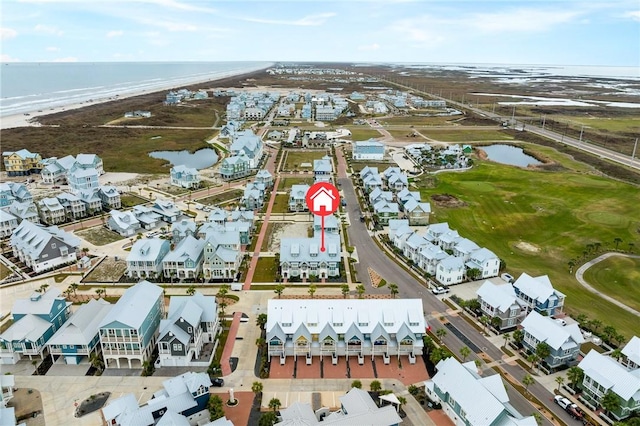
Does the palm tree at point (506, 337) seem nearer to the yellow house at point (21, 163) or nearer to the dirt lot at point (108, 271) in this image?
the dirt lot at point (108, 271)

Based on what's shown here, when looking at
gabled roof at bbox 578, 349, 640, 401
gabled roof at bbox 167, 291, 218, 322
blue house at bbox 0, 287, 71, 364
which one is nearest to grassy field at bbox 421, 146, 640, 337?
gabled roof at bbox 578, 349, 640, 401

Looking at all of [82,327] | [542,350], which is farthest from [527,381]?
[82,327]

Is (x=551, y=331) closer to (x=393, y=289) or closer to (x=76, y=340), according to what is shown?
(x=393, y=289)

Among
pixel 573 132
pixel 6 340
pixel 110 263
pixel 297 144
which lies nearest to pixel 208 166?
pixel 297 144

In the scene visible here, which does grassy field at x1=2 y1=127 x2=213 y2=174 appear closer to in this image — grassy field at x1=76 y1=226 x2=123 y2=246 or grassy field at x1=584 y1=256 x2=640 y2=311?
grassy field at x1=76 y1=226 x2=123 y2=246

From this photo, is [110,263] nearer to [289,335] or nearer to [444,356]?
[289,335]
